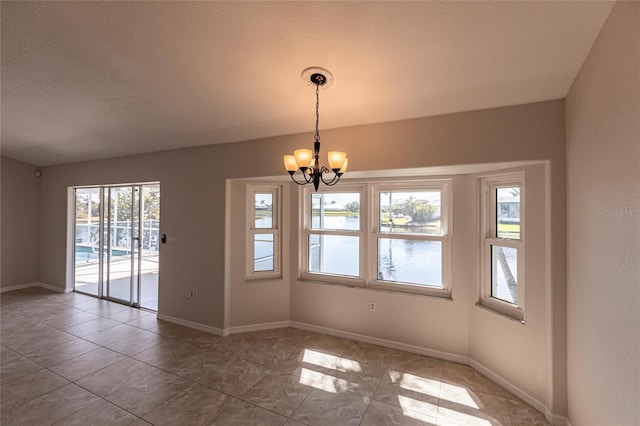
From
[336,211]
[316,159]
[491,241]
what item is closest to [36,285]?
[336,211]

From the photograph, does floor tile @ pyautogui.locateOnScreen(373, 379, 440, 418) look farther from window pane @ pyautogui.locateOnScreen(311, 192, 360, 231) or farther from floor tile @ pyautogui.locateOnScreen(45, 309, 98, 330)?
floor tile @ pyautogui.locateOnScreen(45, 309, 98, 330)

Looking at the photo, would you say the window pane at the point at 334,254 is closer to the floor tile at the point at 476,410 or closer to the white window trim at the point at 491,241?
the white window trim at the point at 491,241

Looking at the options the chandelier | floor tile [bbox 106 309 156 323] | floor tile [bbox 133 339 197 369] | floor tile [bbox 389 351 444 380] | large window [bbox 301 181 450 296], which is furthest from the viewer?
floor tile [bbox 106 309 156 323]

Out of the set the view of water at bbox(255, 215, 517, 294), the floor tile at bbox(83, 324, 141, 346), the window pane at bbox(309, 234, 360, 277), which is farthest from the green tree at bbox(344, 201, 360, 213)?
the floor tile at bbox(83, 324, 141, 346)

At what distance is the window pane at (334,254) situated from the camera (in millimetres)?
3652

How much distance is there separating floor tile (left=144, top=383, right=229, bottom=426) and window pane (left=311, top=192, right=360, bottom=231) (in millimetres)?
2223

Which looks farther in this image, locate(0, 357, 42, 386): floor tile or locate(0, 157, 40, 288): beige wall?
locate(0, 157, 40, 288): beige wall

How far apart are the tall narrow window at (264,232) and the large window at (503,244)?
2.57m

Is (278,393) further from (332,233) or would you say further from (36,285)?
(36,285)

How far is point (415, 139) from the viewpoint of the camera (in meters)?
2.68

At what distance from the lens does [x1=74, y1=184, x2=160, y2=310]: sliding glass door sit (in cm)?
461

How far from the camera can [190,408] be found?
2266mm

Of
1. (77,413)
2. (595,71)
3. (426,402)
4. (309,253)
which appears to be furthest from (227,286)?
(595,71)

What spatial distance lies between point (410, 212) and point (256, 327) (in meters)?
2.58
